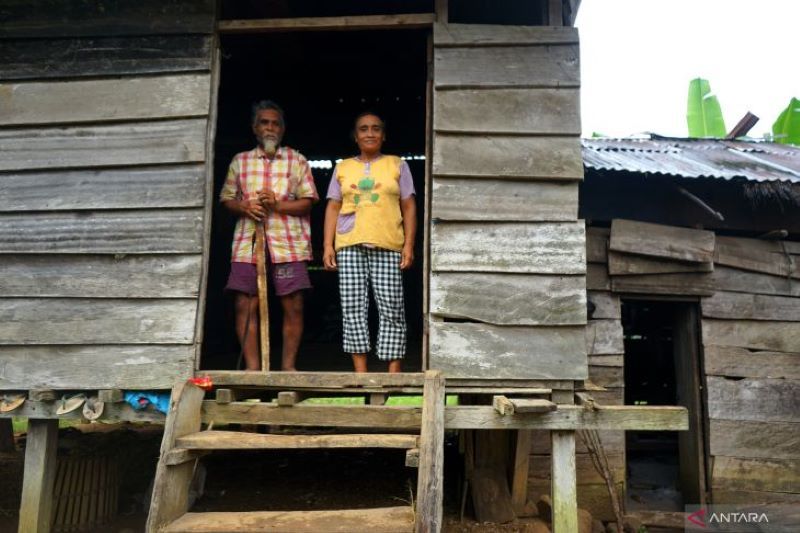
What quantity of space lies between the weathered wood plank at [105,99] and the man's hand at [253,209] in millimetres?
635

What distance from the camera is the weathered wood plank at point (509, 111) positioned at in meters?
3.70

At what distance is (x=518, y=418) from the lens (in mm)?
3301

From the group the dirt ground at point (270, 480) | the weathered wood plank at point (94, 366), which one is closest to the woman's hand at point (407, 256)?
the weathered wood plank at point (94, 366)

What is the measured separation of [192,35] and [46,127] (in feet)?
3.79

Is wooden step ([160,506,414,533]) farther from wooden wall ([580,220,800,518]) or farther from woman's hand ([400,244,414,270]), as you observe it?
wooden wall ([580,220,800,518])

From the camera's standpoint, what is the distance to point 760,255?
603 centimetres

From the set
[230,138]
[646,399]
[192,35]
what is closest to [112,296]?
[192,35]

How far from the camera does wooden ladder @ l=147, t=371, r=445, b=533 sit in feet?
7.95

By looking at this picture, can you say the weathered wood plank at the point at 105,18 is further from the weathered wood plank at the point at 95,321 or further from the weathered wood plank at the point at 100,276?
the weathered wood plank at the point at 95,321

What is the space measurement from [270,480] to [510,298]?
392 cm

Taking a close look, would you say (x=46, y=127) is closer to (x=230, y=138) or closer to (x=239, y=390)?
(x=239, y=390)

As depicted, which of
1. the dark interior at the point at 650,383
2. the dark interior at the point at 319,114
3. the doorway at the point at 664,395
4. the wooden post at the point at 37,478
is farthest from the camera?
the dark interior at the point at 650,383

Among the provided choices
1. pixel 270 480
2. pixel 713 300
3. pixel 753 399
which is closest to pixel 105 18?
pixel 270 480

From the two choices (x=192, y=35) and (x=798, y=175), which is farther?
(x=798, y=175)
